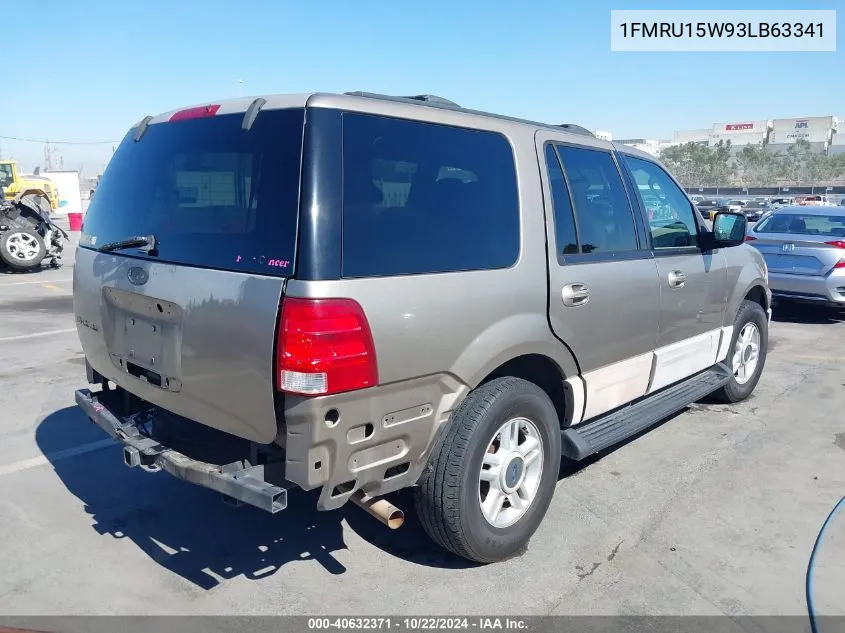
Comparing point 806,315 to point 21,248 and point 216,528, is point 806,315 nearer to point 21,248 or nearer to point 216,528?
point 216,528

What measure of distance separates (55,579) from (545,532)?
7.81 feet

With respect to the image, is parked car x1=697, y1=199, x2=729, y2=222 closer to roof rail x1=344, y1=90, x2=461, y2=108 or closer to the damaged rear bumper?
roof rail x1=344, y1=90, x2=461, y2=108

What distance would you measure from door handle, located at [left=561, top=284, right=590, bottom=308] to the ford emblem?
1.97 meters

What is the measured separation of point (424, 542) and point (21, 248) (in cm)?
1346

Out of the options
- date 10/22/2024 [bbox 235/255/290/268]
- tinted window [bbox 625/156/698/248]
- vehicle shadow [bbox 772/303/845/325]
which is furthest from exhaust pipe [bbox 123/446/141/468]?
vehicle shadow [bbox 772/303/845/325]

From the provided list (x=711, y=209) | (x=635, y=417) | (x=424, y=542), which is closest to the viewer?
(x=424, y=542)

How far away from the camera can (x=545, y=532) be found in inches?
142

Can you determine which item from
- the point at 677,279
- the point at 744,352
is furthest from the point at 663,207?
the point at 744,352

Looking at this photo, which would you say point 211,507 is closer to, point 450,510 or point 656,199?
point 450,510

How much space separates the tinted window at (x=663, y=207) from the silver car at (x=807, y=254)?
18.4 feet

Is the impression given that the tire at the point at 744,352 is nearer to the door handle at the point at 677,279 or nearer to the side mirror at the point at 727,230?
the side mirror at the point at 727,230

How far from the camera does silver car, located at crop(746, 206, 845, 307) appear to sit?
30.0 feet

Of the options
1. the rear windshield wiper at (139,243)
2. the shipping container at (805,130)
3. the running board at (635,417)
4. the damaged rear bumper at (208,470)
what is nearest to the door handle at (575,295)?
the running board at (635,417)

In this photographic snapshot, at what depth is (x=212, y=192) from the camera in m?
2.85
